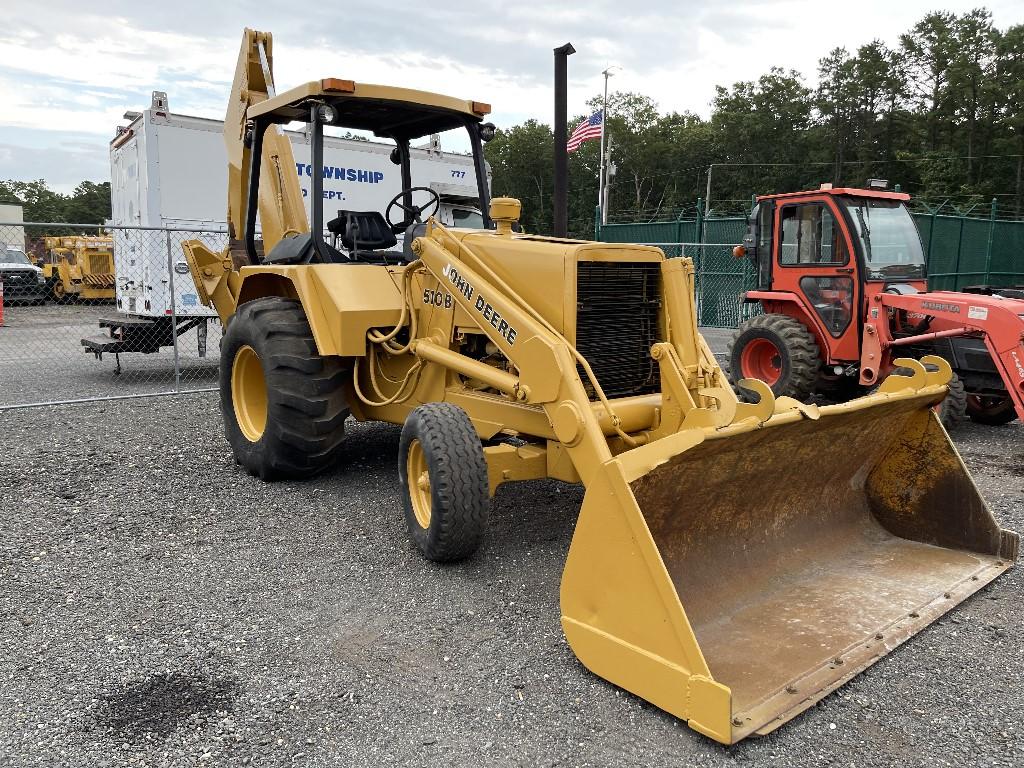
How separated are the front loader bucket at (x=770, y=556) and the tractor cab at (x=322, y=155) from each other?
2.76 m

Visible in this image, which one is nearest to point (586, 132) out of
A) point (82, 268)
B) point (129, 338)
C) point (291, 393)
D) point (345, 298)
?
point (82, 268)

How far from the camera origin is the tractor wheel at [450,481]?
395 centimetres

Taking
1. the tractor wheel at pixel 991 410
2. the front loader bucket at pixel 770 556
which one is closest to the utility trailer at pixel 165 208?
the tractor wheel at pixel 991 410

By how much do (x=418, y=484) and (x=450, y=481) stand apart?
457mm

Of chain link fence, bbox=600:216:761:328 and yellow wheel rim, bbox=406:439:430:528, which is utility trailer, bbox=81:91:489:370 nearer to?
yellow wheel rim, bbox=406:439:430:528

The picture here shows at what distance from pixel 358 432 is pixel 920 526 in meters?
4.55

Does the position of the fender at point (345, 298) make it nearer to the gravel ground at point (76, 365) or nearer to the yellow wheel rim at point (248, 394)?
the yellow wheel rim at point (248, 394)

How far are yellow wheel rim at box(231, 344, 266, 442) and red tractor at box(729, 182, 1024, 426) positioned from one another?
4.99 m

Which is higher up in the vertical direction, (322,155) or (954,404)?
(322,155)

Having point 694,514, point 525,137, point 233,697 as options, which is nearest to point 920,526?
point 694,514

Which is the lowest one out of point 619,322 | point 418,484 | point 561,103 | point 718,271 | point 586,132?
point 418,484

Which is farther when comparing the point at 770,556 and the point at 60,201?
the point at 60,201

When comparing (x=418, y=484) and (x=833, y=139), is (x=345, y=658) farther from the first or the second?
(x=833, y=139)

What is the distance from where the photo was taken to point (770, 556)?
396cm
